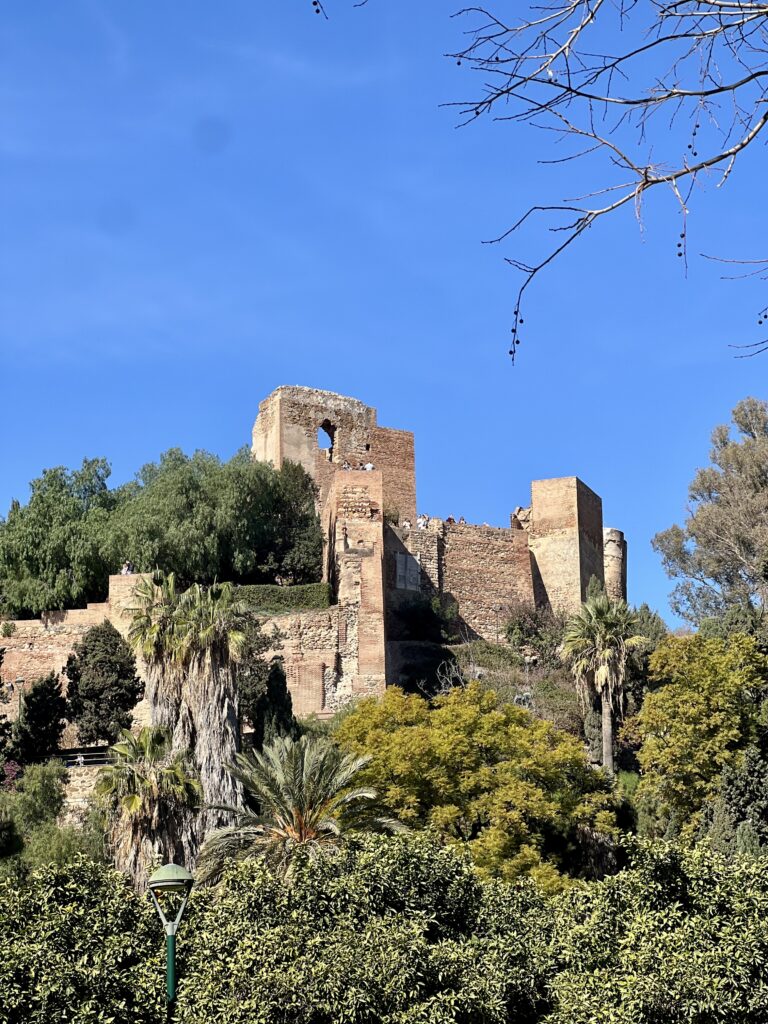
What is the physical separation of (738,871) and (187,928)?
6794 millimetres

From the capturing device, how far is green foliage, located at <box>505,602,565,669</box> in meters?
40.9

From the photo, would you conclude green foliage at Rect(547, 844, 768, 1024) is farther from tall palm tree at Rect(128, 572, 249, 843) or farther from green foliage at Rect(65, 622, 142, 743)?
green foliage at Rect(65, 622, 142, 743)

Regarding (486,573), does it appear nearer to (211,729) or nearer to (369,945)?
(211,729)

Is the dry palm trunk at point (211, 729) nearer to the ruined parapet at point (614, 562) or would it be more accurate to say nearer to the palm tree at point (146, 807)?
the palm tree at point (146, 807)

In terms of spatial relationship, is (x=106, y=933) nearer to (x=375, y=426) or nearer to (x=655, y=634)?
(x=655, y=634)

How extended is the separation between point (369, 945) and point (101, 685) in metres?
18.4

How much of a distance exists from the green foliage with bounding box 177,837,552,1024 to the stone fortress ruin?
14176 millimetres

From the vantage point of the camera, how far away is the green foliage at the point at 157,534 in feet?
133

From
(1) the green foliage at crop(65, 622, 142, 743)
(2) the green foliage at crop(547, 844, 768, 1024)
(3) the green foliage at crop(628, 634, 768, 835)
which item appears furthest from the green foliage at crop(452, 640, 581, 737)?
(2) the green foliage at crop(547, 844, 768, 1024)

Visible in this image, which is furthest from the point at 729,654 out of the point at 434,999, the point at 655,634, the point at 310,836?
the point at 434,999

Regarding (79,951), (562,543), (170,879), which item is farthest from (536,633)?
(170,879)

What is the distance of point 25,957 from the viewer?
16688 mm

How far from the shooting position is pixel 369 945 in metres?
17.3

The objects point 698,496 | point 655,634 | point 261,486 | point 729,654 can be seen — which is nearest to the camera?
point 729,654
